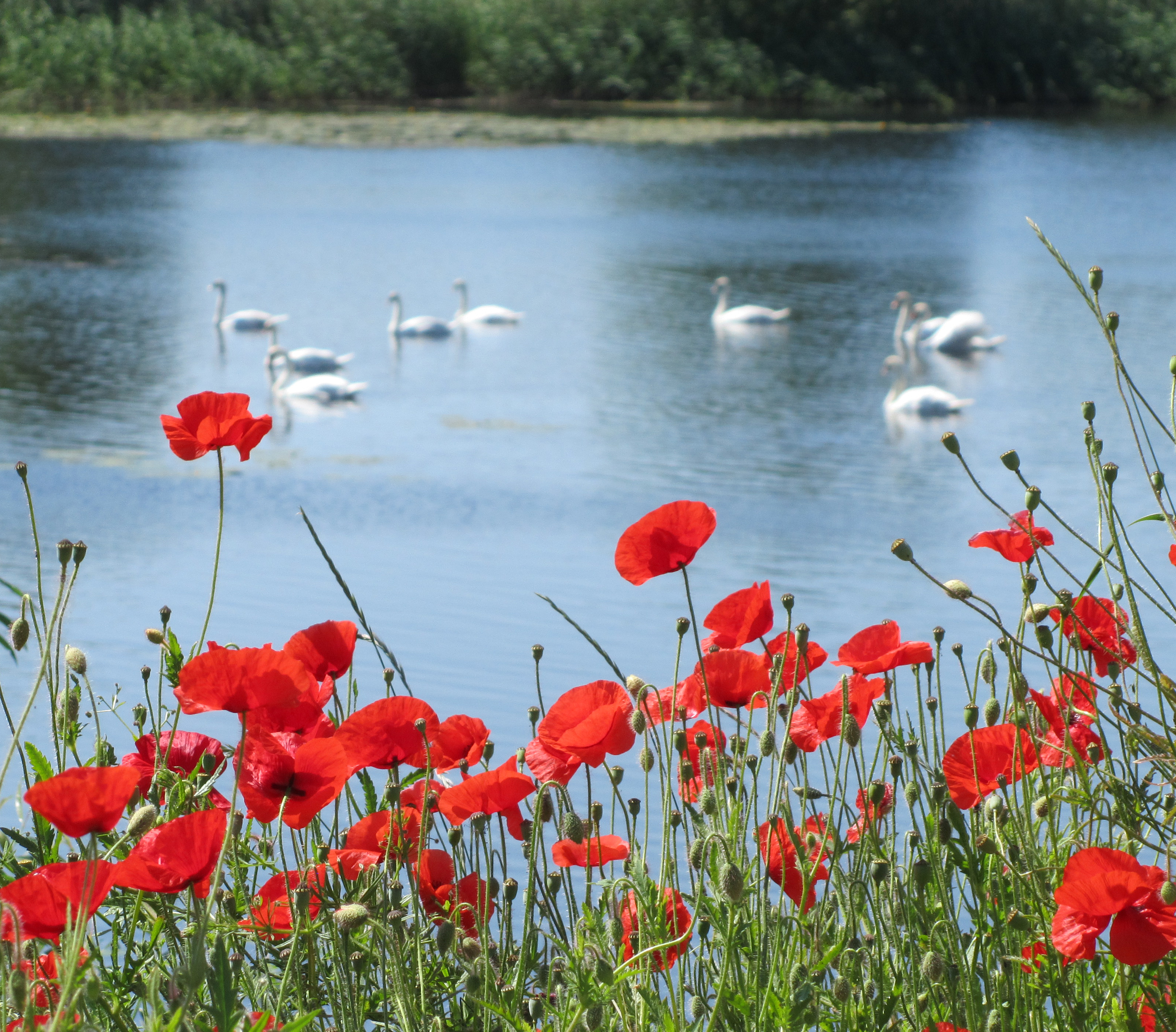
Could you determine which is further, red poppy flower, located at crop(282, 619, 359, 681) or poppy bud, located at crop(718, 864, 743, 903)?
red poppy flower, located at crop(282, 619, 359, 681)

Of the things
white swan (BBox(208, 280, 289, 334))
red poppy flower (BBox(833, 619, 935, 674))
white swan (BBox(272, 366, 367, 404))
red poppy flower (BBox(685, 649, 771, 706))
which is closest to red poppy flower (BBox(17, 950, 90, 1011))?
red poppy flower (BBox(685, 649, 771, 706))

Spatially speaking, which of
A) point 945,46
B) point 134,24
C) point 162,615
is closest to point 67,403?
point 162,615

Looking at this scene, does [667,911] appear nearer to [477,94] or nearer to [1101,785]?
[1101,785]

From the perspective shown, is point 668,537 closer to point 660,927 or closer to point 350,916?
point 660,927

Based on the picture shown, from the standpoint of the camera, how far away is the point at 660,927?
129 cm

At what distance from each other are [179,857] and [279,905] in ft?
1.40

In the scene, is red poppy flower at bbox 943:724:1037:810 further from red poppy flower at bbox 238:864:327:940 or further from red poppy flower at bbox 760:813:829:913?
red poppy flower at bbox 238:864:327:940

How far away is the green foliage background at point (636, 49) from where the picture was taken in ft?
91.1

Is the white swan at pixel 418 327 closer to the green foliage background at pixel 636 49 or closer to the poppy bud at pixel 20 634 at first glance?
the poppy bud at pixel 20 634

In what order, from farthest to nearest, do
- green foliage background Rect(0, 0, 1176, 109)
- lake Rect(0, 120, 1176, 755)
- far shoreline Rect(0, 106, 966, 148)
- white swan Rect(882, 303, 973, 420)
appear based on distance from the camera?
green foliage background Rect(0, 0, 1176, 109)
far shoreline Rect(0, 106, 966, 148)
white swan Rect(882, 303, 973, 420)
lake Rect(0, 120, 1176, 755)

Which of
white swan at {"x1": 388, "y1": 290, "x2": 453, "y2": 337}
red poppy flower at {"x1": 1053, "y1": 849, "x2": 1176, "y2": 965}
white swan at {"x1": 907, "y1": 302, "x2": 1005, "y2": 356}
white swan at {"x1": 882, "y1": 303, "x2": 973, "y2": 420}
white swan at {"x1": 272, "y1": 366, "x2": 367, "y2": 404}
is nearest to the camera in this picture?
red poppy flower at {"x1": 1053, "y1": 849, "x2": 1176, "y2": 965}

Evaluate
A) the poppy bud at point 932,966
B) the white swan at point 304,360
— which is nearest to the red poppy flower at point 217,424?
the poppy bud at point 932,966

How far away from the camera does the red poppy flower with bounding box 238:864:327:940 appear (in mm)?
1383

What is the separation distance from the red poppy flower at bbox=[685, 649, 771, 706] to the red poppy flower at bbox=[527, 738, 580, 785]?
17cm
